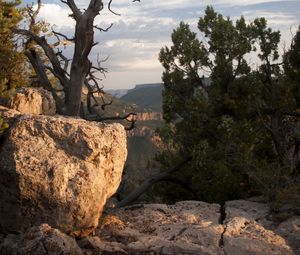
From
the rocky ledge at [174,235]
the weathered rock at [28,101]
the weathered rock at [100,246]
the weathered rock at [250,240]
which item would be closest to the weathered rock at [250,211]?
the rocky ledge at [174,235]

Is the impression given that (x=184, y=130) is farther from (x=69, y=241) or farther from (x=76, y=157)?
(x=69, y=241)

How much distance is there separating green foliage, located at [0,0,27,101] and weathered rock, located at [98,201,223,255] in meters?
3.59

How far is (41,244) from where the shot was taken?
7.01 meters

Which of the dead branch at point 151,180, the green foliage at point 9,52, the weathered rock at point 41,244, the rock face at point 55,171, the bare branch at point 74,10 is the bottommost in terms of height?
the dead branch at point 151,180

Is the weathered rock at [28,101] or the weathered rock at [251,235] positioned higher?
the weathered rock at [28,101]

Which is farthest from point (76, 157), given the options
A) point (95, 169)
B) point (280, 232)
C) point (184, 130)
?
point (184, 130)

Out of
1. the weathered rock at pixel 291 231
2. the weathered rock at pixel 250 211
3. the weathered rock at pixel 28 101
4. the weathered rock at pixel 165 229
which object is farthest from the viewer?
the weathered rock at pixel 250 211

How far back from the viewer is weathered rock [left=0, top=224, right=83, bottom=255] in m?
6.98

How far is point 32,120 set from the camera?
28.4 feet

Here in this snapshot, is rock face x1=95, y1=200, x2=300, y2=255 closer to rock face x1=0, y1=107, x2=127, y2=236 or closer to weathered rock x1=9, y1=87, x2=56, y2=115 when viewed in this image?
rock face x1=0, y1=107, x2=127, y2=236

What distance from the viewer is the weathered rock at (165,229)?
8195 mm

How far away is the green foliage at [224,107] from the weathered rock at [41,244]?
8.46m

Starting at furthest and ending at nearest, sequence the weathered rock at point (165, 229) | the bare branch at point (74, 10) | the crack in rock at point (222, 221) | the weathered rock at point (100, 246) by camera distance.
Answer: the bare branch at point (74, 10) < the crack in rock at point (222, 221) < the weathered rock at point (165, 229) < the weathered rock at point (100, 246)

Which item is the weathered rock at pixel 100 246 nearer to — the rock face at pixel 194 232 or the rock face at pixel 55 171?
the rock face at pixel 194 232
